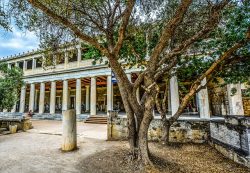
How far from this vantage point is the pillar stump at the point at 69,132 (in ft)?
22.6

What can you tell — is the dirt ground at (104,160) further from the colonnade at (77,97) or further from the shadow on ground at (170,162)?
the colonnade at (77,97)

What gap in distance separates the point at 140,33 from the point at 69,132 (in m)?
5.26

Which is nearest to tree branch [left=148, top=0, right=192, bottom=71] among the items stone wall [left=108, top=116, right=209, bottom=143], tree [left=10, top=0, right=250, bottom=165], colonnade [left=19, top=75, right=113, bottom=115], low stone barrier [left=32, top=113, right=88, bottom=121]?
tree [left=10, top=0, right=250, bottom=165]

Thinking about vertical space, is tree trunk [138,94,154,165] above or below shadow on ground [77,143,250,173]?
above

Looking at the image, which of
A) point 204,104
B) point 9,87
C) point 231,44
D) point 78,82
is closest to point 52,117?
point 78,82

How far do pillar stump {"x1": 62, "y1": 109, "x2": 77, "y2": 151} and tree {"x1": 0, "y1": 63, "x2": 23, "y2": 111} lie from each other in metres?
7.78

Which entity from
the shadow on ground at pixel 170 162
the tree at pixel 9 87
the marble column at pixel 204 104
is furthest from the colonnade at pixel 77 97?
the shadow on ground at pixel 170 162

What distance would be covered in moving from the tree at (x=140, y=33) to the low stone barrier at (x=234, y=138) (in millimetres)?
1616

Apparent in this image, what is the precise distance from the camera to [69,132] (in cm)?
704

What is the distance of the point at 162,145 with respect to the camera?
7.21 meters

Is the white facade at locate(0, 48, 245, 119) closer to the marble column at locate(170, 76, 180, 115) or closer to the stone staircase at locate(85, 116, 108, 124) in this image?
the marble column at locate(170, 76, 180, 115)

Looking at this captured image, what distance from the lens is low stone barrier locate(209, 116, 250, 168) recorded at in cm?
479

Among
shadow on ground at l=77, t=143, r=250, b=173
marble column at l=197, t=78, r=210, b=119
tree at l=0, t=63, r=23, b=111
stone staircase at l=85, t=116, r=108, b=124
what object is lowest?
shadow on ground at l=77, t=143, r=250, b=173

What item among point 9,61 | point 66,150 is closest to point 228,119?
point 66,150
